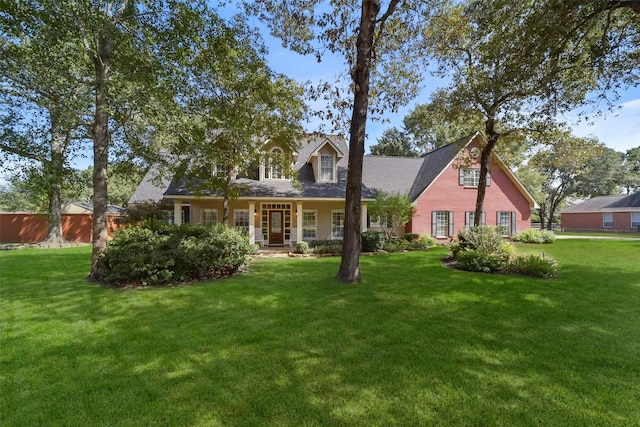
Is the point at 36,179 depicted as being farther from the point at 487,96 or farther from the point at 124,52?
the point at 487,96

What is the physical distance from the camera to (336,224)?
18.3 metres

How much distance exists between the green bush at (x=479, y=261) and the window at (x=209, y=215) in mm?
12666

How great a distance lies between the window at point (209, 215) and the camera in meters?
17.1

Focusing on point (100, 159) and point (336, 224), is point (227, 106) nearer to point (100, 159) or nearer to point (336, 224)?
point (100, 159)

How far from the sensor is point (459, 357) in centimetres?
395

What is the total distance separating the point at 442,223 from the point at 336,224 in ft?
22.3

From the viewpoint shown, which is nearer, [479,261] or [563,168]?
[479,261]

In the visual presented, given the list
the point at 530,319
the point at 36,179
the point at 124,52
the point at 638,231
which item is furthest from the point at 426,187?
the point at 638,231

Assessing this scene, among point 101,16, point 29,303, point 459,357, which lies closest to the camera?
point 459,357

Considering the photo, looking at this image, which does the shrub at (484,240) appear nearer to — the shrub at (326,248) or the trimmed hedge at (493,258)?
the trimmed hedge at (493,258)

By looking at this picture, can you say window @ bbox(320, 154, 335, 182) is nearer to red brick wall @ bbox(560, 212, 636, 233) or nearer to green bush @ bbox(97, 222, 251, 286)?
green bush @ bbox(97, 222, 251, 286)

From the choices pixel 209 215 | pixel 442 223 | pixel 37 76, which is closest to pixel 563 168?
pixel 442 223

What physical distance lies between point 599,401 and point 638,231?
40500 mm

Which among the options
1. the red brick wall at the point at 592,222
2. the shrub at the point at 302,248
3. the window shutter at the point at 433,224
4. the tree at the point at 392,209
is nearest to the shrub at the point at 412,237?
the window shutter at the point at 433,224
